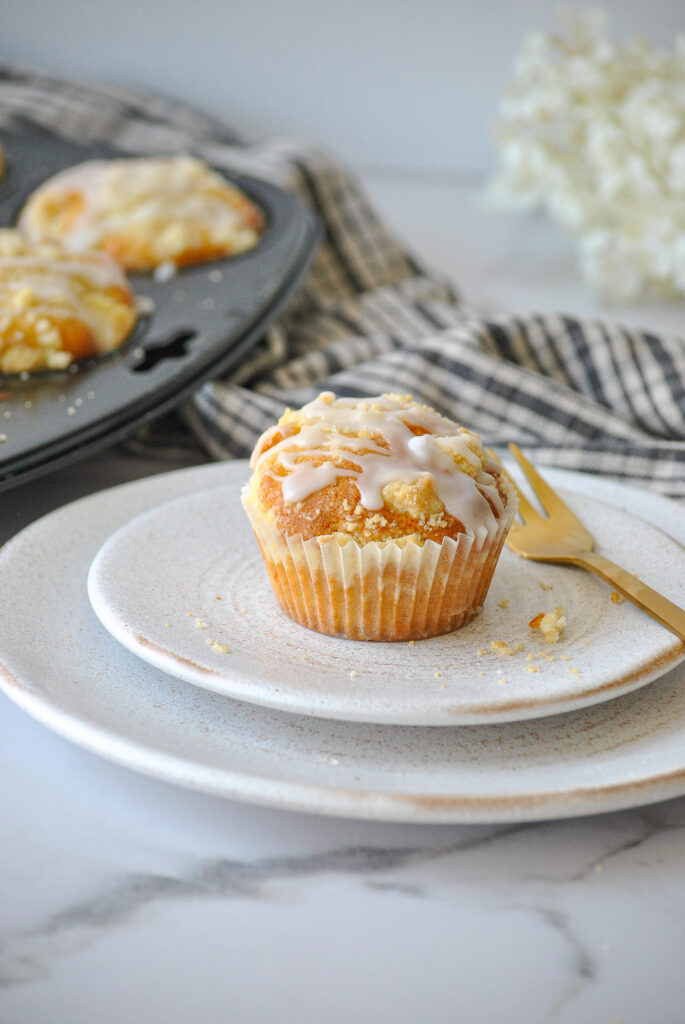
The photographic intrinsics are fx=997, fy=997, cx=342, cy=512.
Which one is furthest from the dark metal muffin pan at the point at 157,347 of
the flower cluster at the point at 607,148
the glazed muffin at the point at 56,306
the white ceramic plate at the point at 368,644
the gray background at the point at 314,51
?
the gray background at the point at 314,51

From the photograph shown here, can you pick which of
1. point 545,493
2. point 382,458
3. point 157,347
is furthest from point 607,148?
point 382,458

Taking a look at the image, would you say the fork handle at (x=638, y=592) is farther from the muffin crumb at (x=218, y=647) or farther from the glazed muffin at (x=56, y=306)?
the glazed muffin at (x=56, y=306)

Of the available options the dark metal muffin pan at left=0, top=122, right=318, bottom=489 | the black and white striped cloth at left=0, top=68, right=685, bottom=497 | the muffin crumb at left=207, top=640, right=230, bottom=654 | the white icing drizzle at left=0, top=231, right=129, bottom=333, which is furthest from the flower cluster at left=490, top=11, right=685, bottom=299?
the muffin crumb at left=207, top=640, right=230, bottom=654

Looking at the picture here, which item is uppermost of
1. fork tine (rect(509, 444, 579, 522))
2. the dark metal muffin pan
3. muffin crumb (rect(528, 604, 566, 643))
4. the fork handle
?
the fork handle

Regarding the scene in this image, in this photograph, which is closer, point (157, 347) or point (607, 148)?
point (157, 347)

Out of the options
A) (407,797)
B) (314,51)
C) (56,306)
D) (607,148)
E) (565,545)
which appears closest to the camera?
(407,797)

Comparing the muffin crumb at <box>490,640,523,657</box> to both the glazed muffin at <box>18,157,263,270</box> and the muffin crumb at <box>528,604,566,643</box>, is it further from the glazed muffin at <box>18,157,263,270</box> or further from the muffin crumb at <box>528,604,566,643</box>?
the glazed muffin at <box>18,157,263,270</box>

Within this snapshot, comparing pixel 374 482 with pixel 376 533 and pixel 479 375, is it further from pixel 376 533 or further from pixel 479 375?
pixel 479 375
